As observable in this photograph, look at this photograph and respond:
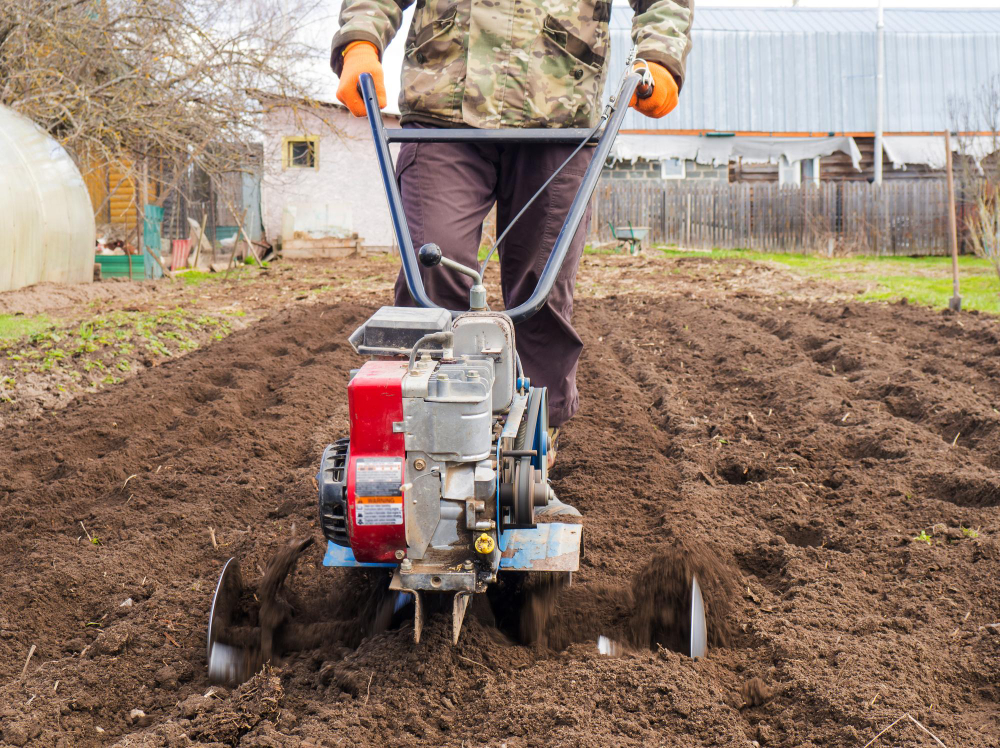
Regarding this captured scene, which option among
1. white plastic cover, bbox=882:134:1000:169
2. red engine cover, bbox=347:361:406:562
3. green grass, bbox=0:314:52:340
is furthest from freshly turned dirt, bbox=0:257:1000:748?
white plastic cover, bbox=882:134:1000:169

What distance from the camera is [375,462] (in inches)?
70.5

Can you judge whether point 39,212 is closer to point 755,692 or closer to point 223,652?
point 223,652

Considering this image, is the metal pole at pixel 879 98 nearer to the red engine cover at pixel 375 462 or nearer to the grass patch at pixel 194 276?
the grass patch at pixel 194 276

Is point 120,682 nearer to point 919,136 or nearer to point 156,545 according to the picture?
point 156,545

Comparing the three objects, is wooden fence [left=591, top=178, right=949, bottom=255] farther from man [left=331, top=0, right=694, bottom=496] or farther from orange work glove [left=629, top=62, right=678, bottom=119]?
orange work glove [left=629, top=62, right=678, bottom=119]

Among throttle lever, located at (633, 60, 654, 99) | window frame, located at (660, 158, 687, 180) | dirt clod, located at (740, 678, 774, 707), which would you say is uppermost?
window frame, located at (660, 158, 687, 180)

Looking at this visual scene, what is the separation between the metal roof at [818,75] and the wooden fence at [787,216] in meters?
4.11

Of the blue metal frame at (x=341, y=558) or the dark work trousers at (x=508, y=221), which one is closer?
the blue metal frame at (x=341, y=558)

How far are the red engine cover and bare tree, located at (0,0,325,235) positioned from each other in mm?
10155

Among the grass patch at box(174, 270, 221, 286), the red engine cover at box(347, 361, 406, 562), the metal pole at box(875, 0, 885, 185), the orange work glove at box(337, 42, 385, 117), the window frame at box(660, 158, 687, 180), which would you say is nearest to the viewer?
the red engine cover at box(347, 361, 406, 562)

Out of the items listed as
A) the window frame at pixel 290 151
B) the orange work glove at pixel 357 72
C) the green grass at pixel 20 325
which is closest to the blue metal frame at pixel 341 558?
the orange work glove at pixel 357 72

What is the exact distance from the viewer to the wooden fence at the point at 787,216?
19156mm

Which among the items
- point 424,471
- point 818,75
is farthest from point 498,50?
A: point 818,75

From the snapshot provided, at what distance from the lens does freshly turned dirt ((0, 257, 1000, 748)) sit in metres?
1.84
